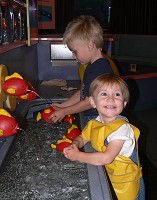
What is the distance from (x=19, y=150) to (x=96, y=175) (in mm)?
379

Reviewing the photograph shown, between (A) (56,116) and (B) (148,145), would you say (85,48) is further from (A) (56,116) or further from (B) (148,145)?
(B) (148,145)

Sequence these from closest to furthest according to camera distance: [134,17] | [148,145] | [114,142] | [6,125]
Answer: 1. [6,125]
2. [114,142]
3. [148,145]
4. [134,17]

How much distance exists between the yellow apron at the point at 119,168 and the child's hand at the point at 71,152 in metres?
0.08

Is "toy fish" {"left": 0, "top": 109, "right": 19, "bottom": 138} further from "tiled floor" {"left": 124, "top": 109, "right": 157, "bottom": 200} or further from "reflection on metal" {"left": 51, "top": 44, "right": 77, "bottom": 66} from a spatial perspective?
"reflection on metal" {"left": 51, "top": 44, "right": 77, "bottom": 66}

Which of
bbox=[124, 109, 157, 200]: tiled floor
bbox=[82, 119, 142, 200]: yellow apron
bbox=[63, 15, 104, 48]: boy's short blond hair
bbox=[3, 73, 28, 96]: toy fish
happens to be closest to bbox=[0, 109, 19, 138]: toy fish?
bbox=[3, 73, 28, 96]: toy fish

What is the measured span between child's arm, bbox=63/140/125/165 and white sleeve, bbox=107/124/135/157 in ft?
0.06

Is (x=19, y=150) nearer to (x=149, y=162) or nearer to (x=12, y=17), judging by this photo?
(x=12, y=17)

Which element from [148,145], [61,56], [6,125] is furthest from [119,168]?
[148,145]

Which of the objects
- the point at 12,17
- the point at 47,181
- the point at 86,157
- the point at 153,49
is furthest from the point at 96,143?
the point at 153,49

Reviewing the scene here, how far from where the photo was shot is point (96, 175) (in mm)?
870

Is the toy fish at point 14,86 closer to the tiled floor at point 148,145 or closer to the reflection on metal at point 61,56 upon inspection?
the tiled floor at point 148,145

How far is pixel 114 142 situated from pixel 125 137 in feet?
0.13

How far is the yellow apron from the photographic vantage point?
1.01 metres

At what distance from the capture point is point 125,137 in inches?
38.1
